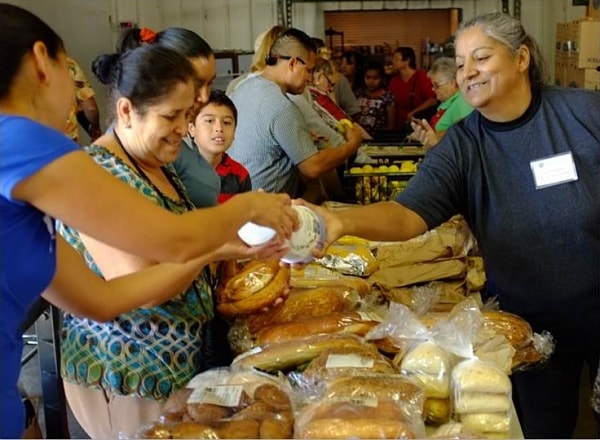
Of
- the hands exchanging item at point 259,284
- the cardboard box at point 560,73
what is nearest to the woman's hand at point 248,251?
the hands exchanging item at point 259,284

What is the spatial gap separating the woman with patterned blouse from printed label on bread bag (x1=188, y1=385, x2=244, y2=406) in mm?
185

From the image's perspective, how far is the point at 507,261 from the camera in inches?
75.7

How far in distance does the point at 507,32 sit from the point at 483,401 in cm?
96

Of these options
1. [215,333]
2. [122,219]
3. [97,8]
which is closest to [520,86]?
[215,333]

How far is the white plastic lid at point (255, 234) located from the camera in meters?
1.44

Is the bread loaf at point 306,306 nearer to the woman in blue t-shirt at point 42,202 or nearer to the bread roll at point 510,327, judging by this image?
the bread roll at point 510,327

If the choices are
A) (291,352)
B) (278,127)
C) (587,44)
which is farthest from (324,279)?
(587,44)

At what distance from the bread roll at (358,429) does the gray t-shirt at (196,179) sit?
2.53 feet

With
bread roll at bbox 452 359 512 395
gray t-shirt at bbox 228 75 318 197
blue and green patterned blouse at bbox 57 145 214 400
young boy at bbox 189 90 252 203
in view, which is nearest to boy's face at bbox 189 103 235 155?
young boy at bbox 189 90 252 203

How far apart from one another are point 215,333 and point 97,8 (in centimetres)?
565

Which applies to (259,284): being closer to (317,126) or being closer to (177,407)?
(177,407)

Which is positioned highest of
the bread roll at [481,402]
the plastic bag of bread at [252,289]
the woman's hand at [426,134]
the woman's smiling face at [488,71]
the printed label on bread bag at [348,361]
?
the woman's smiling face at [488,71]

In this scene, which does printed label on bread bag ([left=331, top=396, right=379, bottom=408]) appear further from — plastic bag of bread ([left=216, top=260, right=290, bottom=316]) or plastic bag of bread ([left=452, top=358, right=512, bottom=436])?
plastic bag of bread ([left=216, top=260, right=290, bottom=316])

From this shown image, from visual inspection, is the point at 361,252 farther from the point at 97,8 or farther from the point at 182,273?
the point at 97,8
